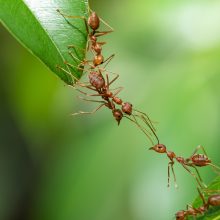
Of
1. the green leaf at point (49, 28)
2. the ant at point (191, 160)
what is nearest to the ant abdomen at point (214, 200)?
the ant at point (191, 160)

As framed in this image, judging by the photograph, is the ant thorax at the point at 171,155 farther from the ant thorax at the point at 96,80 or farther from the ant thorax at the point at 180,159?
the ant thorax at the point at 96,80

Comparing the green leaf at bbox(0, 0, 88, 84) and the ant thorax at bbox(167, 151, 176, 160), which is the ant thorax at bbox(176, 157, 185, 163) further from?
the green leaf at bbox(0, 0, 88, 84)

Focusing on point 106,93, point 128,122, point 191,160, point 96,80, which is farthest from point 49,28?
point 128,122

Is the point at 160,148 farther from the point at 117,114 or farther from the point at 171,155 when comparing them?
the point at 117,114

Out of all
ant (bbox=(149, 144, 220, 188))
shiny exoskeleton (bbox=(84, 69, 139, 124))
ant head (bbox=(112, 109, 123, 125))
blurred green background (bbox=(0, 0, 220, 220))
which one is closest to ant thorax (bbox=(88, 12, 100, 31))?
shiny exoskeleton (bbox=(84, 69, 139, 124))

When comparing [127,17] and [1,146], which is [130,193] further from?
[1,146]

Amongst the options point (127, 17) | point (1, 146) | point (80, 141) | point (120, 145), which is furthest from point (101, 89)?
point (1, 146)
